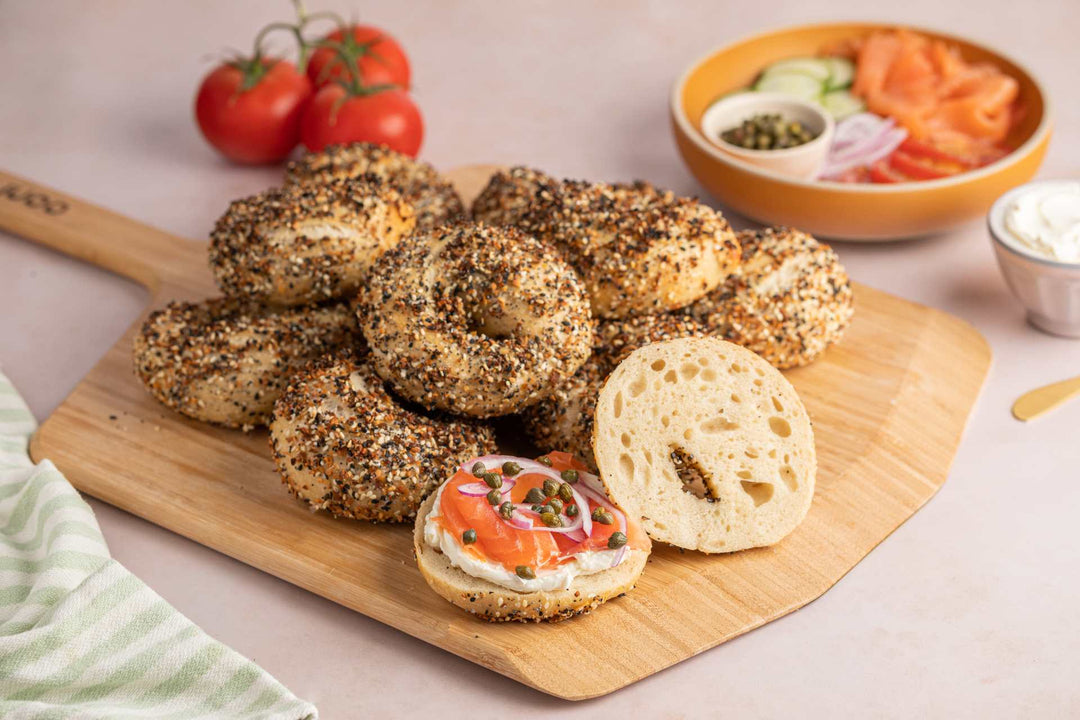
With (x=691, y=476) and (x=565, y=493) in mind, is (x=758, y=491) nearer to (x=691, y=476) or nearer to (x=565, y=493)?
(x=691, y=476)

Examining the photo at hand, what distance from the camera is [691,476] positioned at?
3.57 m

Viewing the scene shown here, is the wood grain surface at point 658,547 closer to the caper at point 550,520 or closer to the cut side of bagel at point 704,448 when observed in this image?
the cut side of bagel at point 704,448

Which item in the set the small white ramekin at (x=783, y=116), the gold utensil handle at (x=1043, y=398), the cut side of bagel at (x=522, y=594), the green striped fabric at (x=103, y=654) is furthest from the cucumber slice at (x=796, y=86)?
the green striped fabric at (x=103, y=654)

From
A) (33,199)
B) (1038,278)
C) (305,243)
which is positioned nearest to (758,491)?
(1038,278)

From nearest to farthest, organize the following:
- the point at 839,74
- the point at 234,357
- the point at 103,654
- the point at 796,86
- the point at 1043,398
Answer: the point at 103,654
the point at 234,357
the point at 1043,398
the point at 796,86
the point at 839,74

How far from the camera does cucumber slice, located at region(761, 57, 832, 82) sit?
19.4ft

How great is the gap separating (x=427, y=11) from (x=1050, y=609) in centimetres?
530

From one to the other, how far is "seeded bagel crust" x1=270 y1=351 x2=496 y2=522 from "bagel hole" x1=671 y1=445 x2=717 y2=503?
0.66 meters

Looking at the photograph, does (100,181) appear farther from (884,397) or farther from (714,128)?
(884,397)

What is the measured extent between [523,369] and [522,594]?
2.46 feet

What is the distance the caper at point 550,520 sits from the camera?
129 inches

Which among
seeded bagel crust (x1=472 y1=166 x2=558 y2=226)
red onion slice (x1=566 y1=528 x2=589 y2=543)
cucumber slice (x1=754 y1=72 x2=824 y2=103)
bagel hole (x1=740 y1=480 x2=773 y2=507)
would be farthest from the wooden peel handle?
cucumber slice (x1=754 y1=72 x2=824 y2=103)

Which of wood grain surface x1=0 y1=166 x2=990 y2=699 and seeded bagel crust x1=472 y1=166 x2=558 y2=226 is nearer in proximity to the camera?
wood grain surface x1=0 y1=166 x2=990 y2=699

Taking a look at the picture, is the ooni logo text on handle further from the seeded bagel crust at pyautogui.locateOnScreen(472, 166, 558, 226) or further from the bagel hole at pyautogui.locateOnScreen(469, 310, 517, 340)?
the bagel hole at pyautogui.locateOnScreen(469, 310, 517, 340)
